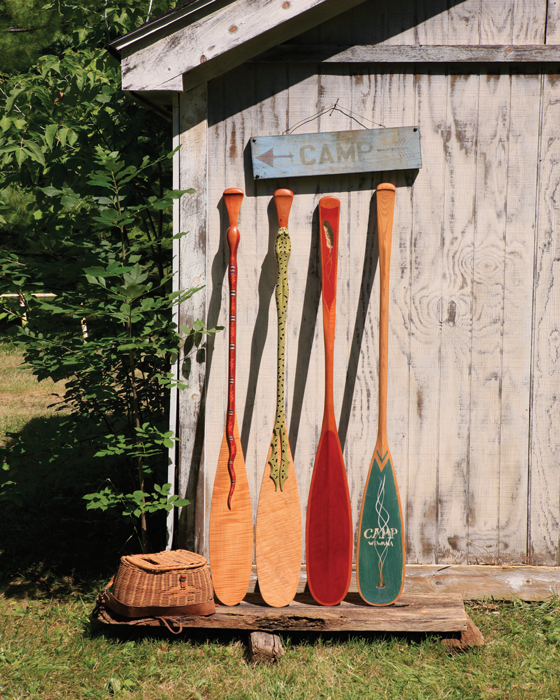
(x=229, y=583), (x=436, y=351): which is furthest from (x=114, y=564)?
(x=436, y=351)

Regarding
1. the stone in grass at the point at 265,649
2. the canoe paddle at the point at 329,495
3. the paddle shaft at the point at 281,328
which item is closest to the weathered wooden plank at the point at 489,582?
the canoe paddle at the point at 329,495

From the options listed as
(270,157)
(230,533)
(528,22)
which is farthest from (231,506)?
(528,22)

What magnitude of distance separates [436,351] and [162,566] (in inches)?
60.3

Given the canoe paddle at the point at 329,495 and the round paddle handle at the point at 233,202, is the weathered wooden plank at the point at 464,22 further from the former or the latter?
the round paddle handle at the point at 233,202

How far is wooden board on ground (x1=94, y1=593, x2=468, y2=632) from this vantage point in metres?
2.39

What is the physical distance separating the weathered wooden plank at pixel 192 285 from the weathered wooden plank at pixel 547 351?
5.03 feet

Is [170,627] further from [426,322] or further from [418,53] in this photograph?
[418,53]

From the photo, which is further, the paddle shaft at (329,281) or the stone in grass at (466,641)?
the paddle shaft at (329,281)

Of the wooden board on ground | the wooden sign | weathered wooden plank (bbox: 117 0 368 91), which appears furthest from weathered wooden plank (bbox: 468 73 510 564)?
weathered wooden plank (bbox: 117 0 368 91)

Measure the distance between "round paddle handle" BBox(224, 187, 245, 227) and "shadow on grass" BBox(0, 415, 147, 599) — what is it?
122 centimetres

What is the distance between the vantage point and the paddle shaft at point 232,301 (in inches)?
100

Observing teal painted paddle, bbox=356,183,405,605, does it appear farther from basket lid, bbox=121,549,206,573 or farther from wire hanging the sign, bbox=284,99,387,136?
basket lid, bbox=121,549,206,573

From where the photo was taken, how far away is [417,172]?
8.77 ft

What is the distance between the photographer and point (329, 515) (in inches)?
103
